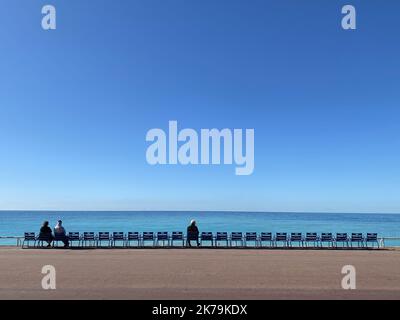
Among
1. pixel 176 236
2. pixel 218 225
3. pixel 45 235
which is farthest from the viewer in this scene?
pixel 218 225

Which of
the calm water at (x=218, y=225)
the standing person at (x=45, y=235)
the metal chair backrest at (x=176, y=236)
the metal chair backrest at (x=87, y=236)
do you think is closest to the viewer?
the standing person at (x=45, y=235)

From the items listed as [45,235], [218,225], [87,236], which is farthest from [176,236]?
[218,225]

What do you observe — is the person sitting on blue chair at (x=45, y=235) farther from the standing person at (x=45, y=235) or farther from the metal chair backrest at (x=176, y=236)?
the metal chair backrest at (x=176, y=236)

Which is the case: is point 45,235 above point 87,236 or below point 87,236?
above

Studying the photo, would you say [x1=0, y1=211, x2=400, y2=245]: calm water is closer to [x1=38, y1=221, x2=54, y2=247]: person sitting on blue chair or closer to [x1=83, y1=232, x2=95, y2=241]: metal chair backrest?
[x1=83, y1=232, x2=95, y2=241]: metal chair backrest

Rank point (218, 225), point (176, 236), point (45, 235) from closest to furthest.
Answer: point (45, 235) → point (176, 236) → point (218, 225)

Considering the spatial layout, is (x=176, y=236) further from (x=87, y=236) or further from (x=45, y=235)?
(x=45, y=235)

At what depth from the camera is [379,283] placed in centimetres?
1009

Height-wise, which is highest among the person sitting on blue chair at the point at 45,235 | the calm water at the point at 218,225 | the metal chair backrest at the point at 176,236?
the person sitting on blue chair at the point at 45,235

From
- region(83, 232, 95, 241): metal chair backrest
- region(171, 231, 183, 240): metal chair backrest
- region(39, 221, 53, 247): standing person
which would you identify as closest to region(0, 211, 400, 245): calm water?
region(83, 232, 95, 241): metal chair backrest

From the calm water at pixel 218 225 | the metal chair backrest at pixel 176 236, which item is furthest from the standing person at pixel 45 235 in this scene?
the calm water at pixel 218 225
